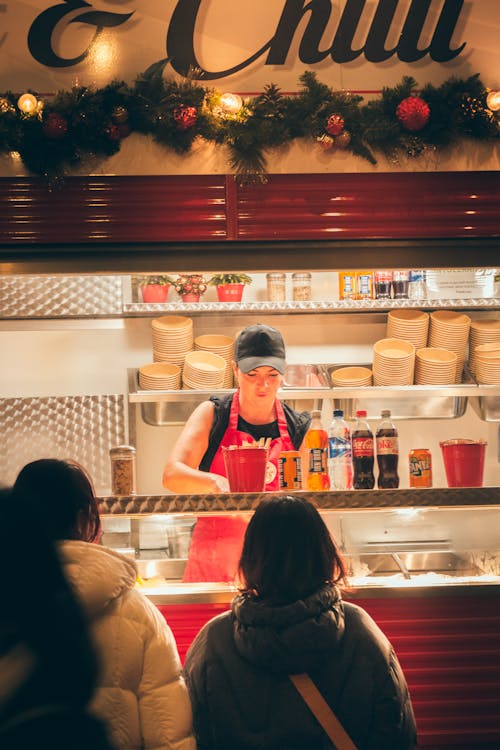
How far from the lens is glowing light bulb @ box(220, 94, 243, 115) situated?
424 cm

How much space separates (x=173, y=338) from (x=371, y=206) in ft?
4.84

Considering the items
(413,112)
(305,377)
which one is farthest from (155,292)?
(413,112)

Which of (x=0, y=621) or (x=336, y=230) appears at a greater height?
(x=336, y=230)

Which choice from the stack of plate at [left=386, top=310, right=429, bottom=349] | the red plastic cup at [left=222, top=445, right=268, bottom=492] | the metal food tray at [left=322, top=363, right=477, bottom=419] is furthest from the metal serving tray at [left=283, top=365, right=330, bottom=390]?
the red plastic cup at [left=222, top=445, right=268, bottom=492]

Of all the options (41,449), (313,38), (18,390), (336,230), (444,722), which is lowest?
(444,722)

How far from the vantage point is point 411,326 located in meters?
5.32

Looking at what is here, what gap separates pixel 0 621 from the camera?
2.94 ft

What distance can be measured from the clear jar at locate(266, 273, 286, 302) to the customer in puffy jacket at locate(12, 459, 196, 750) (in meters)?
3.22

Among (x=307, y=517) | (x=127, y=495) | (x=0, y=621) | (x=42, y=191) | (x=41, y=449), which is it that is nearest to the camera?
(x=0, y=621)

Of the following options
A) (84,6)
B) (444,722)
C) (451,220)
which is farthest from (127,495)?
(84,6)

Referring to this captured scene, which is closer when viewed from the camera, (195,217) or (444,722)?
(444,722)

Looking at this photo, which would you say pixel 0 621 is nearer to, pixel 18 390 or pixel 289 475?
pixel 289 475

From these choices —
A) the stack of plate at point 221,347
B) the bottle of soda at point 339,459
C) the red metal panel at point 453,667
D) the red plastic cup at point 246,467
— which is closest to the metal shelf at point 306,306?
the stack of plate at point 221,347

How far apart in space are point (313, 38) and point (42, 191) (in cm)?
149
